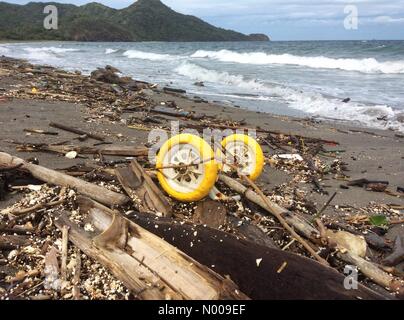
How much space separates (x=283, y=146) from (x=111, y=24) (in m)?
117

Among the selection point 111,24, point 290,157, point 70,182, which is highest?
point 111,24

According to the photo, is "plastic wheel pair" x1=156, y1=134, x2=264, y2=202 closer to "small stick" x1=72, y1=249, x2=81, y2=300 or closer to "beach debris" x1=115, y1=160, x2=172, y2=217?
"beach debris" x1=115, y1=160, x2=172, y2=217

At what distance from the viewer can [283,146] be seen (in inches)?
320

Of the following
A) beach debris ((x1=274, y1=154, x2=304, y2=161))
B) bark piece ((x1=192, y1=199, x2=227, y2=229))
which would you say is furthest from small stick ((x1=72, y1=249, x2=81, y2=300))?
beach debris ((x1=274, y1=154, x2=304, y2=161))

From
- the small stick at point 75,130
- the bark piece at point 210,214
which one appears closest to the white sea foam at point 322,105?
the small stick at point 75,130

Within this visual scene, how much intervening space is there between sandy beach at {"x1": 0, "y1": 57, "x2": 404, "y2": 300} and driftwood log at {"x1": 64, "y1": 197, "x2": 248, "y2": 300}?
1116 millimetres

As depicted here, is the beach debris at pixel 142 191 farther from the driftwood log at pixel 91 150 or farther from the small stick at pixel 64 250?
the driftwood log at pixel 91 150

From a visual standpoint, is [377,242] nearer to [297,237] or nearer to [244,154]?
[297,237]

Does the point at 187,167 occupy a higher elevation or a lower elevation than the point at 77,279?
higher

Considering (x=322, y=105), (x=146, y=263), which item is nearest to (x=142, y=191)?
(x=146, y=263)

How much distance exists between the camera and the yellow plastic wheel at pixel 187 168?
4.08 metres

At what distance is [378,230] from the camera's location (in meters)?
4.60

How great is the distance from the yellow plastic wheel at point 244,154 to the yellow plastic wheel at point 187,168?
734 millimetres
